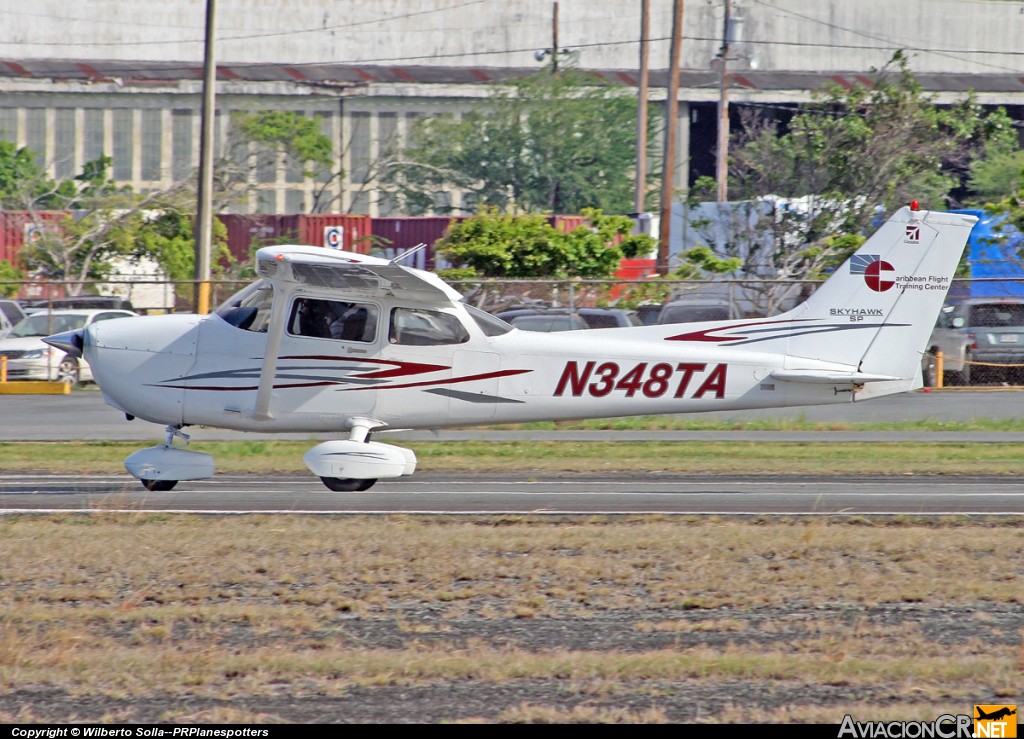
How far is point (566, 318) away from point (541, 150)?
26456mm

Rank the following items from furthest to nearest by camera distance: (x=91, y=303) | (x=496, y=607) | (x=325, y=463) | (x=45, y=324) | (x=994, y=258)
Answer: (x=994, y=258)
(x=91, y=303)
(x=45, y=324)
(x=325, y=463)
(x=496, y=607)

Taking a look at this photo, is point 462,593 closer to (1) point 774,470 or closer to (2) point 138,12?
(1) point 774,470

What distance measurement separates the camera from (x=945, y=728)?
17.4ft

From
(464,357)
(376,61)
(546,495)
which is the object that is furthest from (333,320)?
(376,61)

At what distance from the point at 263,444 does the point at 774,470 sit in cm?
682

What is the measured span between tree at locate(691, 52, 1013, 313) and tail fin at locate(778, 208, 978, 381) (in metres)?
15.4

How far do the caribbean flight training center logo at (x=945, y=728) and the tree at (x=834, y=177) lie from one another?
75.5ft

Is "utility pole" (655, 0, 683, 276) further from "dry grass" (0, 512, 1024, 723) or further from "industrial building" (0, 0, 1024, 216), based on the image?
"industrial building" (0, 0, 1024, 216)

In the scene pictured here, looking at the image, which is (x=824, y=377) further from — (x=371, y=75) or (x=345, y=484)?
(x=371, y=75)

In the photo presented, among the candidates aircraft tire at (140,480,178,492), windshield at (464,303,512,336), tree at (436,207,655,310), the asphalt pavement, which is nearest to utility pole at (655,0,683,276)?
tree at (436,207,655,310)

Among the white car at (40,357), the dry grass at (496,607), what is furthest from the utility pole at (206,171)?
the dry grass at (496,607)

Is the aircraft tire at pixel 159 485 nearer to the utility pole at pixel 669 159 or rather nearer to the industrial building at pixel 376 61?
the utility pole at pixel 669 159

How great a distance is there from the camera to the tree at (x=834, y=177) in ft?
99.7

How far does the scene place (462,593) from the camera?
796 cm
